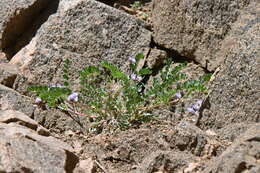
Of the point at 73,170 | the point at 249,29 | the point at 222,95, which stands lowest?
the point at 73,170

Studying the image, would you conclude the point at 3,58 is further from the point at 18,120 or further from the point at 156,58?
the point at 18,120

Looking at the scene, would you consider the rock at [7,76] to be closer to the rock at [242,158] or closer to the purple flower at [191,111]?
the purple flower at [191,111]

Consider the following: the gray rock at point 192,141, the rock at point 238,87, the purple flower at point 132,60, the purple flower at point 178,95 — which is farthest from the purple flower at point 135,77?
the gray rock at point 192,141

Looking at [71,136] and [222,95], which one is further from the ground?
[222,95]

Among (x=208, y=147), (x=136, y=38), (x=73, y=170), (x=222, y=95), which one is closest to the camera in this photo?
(x=73, y=170)

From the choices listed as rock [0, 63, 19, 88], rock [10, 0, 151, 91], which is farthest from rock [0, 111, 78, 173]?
rock [10, 0, 151, 91]

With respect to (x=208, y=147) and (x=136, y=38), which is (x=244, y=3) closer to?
(x=136, y=38)

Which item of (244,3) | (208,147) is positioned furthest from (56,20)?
(208,147)

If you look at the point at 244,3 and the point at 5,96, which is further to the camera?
the point at 244,3
